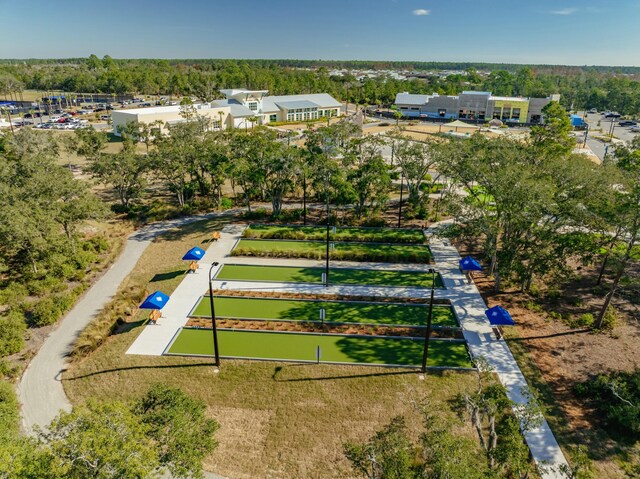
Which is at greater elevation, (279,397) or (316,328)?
(316,328)

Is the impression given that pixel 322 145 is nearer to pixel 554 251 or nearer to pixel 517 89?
pixel 554 251

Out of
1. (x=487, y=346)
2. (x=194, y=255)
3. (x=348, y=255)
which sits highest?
(x=194, y=255)

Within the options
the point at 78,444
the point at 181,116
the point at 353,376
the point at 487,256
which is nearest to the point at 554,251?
the point at 487,256

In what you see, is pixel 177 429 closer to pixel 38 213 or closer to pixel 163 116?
pixel 38 213

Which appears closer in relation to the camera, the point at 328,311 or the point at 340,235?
the point at 328,311

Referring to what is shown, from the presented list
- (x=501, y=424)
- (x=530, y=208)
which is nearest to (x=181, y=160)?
(x=530, y=208)

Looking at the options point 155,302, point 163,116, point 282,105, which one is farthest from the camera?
point 282,105
